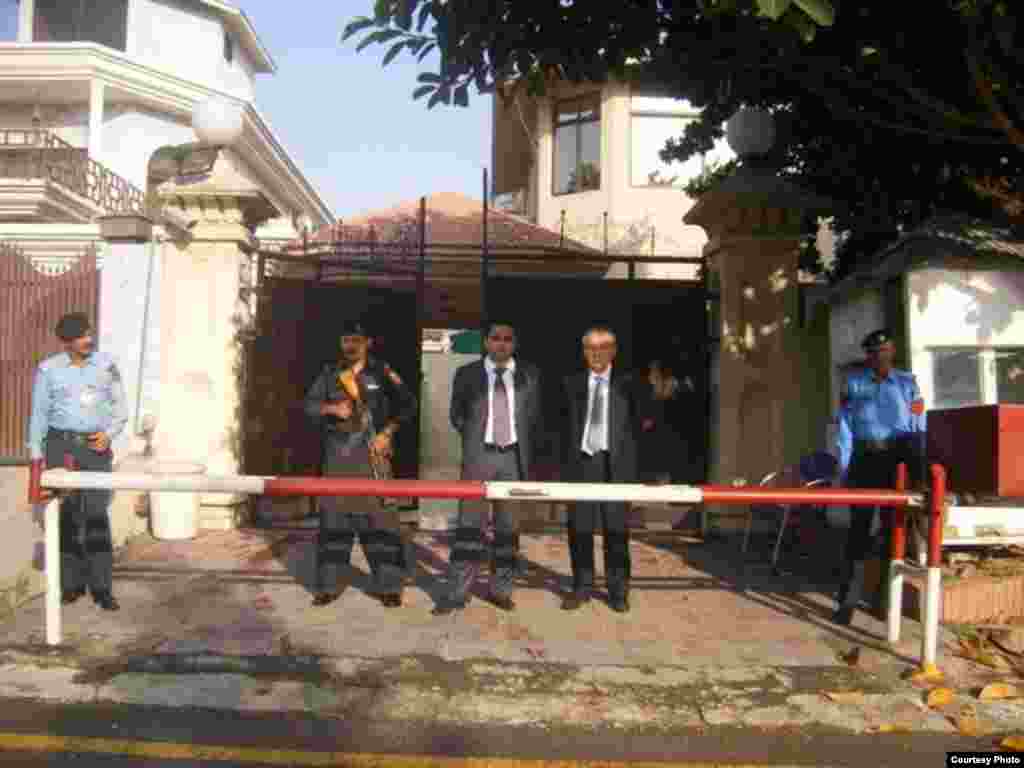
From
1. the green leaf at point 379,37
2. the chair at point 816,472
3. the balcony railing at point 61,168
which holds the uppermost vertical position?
the balcony railing at point 61,168

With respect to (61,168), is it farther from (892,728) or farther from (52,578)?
(892,728)

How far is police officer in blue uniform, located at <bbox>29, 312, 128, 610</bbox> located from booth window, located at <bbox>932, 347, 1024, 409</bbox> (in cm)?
552

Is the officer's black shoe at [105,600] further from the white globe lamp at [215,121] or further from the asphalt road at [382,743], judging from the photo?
the white globe lamp at [215,121]

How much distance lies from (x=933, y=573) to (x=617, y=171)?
1360cm

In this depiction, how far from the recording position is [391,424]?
18.9 ft

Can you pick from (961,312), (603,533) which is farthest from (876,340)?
(603,533)

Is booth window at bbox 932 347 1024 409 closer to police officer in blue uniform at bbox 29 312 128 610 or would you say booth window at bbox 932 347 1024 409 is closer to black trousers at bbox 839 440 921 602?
black trousers at bbox 839 440 921 602

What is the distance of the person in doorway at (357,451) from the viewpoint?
18.2 feet

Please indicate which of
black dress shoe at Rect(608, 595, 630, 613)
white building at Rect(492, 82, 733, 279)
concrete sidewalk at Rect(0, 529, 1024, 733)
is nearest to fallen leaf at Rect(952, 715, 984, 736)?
concrete sidewalk at Rect(0, 529, 1024, 733)

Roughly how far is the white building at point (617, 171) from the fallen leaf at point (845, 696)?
40.1 ft

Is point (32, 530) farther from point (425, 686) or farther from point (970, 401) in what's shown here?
point (970, 401)

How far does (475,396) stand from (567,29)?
7.97ft

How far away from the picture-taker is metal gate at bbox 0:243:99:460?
752 cm

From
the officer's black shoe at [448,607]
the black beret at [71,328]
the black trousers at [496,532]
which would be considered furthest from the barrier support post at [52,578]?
the black trousers at [496,532]
